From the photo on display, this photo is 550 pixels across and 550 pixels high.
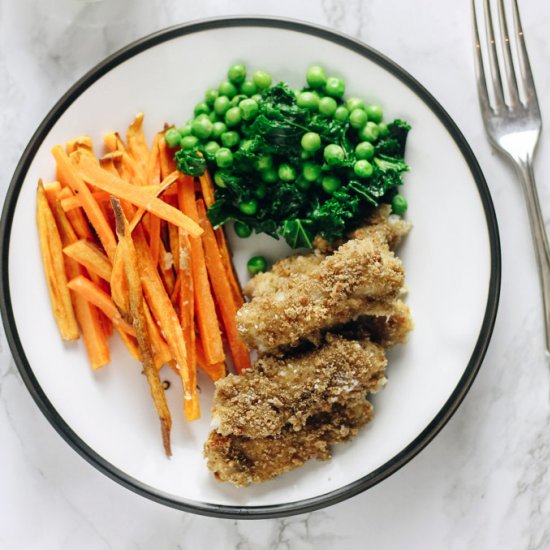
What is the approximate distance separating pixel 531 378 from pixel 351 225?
1.68m

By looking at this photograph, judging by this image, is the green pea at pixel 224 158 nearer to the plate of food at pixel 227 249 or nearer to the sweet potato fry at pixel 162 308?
the plate of food at pixel 227 249

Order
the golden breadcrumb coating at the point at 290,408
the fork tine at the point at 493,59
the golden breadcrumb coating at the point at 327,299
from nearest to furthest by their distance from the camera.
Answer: the golden breadcrumb coating at the point at 327,299, the golden breadcrumb coating at the point at 290,408, the fork tine at the point at 493,59

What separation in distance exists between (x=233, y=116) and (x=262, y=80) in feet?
0.99

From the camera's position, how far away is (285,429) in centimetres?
→ 366

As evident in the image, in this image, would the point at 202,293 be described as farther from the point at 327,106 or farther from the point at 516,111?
the point at 516,111

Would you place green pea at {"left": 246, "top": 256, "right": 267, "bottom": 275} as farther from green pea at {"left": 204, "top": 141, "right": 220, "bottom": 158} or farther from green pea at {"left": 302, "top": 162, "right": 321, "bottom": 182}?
green pea at {"left": 204, "top": 141, "right": 220, "bottom": 158}

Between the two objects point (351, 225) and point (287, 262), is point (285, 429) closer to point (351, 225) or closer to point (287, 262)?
point (287, 262)

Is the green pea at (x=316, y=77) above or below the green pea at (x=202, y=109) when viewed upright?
above

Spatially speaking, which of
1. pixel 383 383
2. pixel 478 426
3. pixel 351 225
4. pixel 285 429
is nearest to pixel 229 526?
pixel 285 429

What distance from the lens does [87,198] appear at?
3.66 m

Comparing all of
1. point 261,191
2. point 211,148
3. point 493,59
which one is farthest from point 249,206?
point 493,59

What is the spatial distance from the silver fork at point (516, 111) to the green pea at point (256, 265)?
175 centimetres

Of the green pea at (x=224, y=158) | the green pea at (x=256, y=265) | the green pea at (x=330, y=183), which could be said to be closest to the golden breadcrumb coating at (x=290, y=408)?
the green pea at (x=256, y=265)

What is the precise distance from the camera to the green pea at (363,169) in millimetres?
3670
